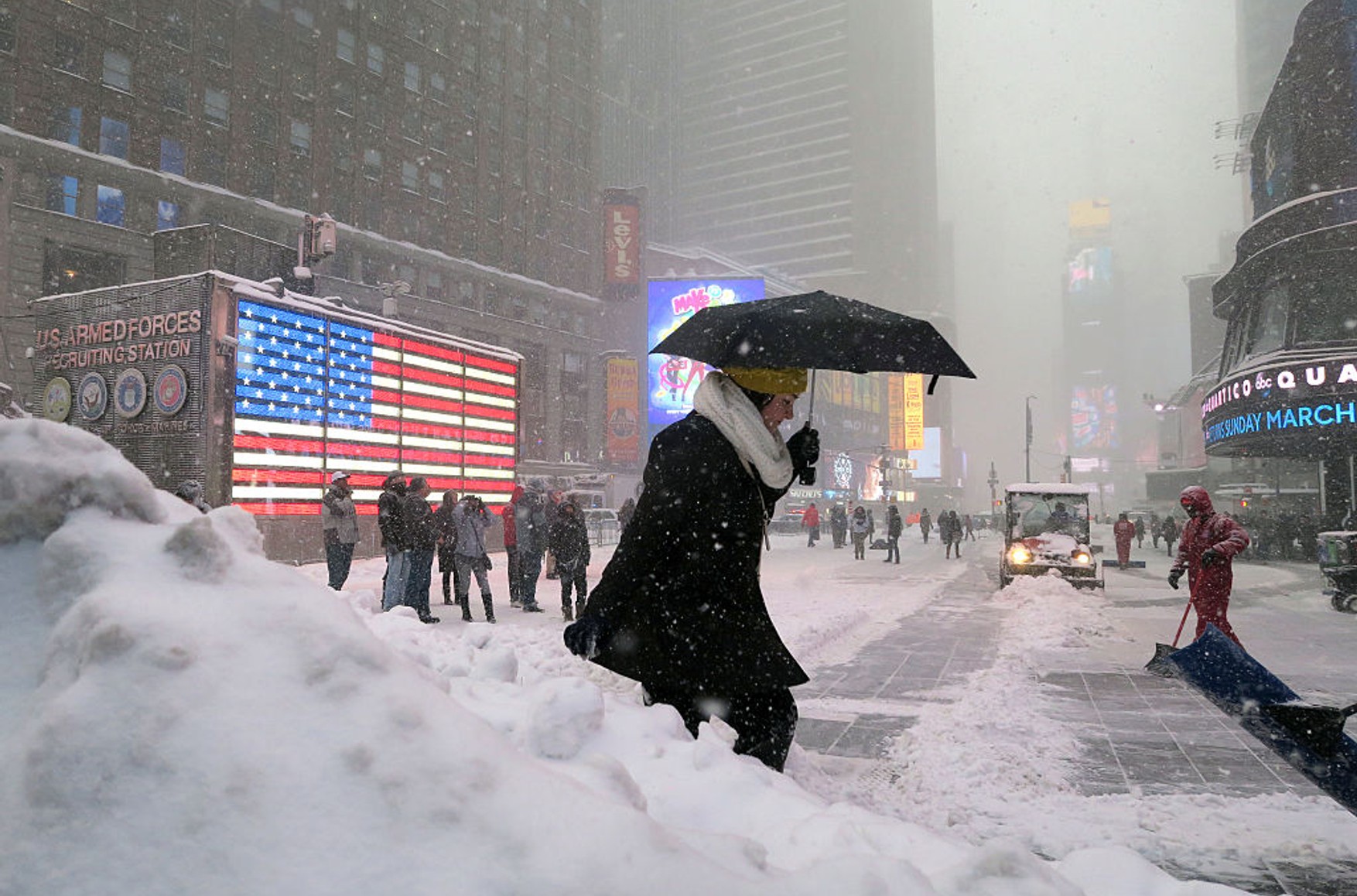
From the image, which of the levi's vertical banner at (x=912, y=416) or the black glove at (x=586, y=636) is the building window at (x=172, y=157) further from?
the levi's vertical banner at (x=912, y=416)

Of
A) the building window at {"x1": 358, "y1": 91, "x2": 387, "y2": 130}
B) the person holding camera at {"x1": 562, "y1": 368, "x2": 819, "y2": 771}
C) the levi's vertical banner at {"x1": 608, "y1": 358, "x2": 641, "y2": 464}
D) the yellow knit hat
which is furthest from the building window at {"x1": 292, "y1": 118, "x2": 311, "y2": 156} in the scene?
the person holding camera at {"x1": 562, "y1": 368, "x2": 819, "y2": 771}

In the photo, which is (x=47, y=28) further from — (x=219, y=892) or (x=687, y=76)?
(x=687, y=76)

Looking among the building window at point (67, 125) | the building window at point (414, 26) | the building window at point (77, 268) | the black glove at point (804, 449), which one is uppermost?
the building window at point (414, 26)

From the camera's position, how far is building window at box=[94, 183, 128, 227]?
3266 cm

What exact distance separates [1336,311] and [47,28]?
144ft

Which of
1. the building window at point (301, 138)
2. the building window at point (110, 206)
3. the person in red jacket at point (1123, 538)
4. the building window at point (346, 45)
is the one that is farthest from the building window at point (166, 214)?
the person in red jacket at point (1123, 538)

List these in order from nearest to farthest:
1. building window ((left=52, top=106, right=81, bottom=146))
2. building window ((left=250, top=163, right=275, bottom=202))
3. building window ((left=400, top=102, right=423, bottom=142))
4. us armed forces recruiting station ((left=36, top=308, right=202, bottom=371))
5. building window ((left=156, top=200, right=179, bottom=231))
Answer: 1. us armed forces recruiting station ((left=36, top=308, right=202, bottom=371))
2. building window ((left=52, top=106, right=81, bottom=146))
3. building window ((left=156, top=200, right=179, bottom=231))
4. building window ((left=250, top=163, right=275, bottom=202))
5. building window ((left=400, top=102, right=423, bottom=142))

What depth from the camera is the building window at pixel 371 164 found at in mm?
44375

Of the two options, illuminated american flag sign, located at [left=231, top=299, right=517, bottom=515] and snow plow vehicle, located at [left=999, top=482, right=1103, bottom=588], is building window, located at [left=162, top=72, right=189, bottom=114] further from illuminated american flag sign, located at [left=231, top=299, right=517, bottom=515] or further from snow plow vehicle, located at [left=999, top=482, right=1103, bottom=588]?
snow plow vehicle, located at [left=999, top=482, right=1103, bottom=588]

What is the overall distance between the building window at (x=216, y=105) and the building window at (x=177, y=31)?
188 centimetres

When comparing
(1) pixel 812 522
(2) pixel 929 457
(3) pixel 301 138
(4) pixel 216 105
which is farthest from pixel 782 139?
(1) pixel 812 522

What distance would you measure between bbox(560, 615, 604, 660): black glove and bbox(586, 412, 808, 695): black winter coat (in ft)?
0.08

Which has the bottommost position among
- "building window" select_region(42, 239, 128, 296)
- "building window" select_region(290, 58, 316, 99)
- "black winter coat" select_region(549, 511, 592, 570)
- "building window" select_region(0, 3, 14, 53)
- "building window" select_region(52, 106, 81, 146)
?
"black winter coat" select_region(549, 511, 592, 570)

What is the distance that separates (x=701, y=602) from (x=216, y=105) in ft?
141
